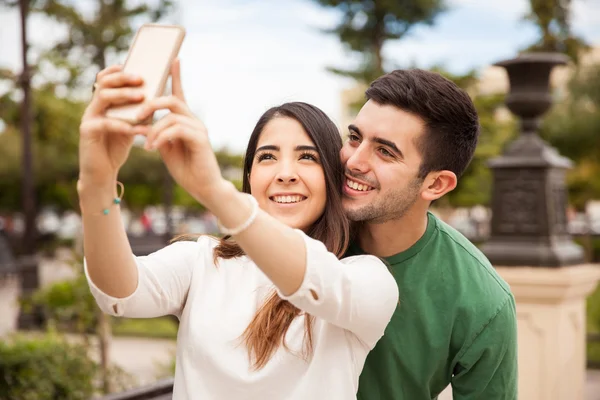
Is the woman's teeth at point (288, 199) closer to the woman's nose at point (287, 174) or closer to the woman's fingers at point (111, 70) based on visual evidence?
the woman's nose at point (287, 174)

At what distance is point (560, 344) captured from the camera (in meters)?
5.02

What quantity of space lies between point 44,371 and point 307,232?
13.8 feet

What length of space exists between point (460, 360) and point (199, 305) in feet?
2.70

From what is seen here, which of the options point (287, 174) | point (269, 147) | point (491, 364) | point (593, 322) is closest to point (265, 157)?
point (269, 147)

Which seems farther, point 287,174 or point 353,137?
point 353,137

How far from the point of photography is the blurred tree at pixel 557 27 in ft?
66.7

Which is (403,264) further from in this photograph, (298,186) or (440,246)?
(298,186)

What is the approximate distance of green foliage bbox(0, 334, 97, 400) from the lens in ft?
18.1

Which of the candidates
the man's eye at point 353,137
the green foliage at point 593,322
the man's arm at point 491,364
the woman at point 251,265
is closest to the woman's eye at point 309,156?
the woman at point 251,265

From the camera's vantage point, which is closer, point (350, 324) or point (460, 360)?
point (350, 324)

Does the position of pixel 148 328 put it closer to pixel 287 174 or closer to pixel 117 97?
pixel 287 174

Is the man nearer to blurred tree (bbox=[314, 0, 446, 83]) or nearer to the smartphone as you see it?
the smartphone

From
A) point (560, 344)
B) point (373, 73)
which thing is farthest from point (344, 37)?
point (560, 344)

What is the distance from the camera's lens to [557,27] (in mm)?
21641
